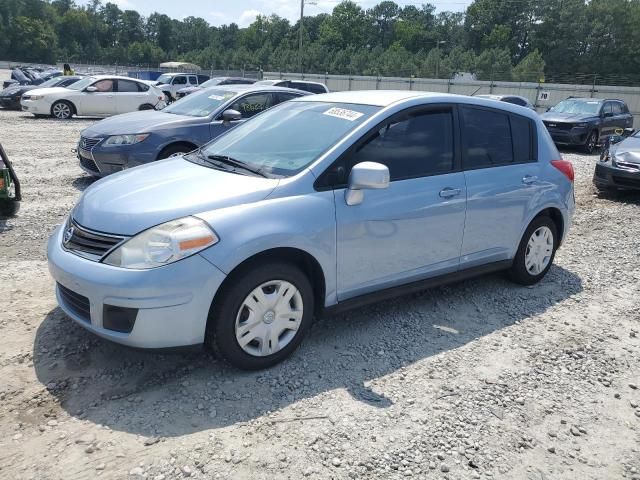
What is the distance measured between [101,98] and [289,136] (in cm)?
1601

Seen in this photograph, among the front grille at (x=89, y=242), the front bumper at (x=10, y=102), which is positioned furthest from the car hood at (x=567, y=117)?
the front bumper at (x=10, y=102)

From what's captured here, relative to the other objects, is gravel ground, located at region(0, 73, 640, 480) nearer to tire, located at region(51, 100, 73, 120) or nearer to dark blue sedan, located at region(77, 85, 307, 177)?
dark blue sedan, located at region(77, 85, 307, 177)

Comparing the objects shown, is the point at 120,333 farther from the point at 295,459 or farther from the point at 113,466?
the point at 295,459

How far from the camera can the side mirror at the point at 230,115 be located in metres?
7.87

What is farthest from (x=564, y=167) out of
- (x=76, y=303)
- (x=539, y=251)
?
(x=76, y=303)

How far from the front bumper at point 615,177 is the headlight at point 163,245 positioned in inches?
327

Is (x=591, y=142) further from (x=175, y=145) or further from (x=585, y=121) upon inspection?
(x=175, y=145)

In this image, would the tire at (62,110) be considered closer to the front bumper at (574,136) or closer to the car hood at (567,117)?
the car hood at (567,117)

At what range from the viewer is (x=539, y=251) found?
5.16 m

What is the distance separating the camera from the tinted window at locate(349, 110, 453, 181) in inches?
152

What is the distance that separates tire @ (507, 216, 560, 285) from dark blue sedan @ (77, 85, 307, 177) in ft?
14.5

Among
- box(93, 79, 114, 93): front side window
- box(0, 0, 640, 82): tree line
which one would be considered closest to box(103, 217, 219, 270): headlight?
box(93, 79, 114, 93): front side window

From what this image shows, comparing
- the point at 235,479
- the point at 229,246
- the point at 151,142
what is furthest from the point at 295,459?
the point at 151,142

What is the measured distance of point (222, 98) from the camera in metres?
8.69
